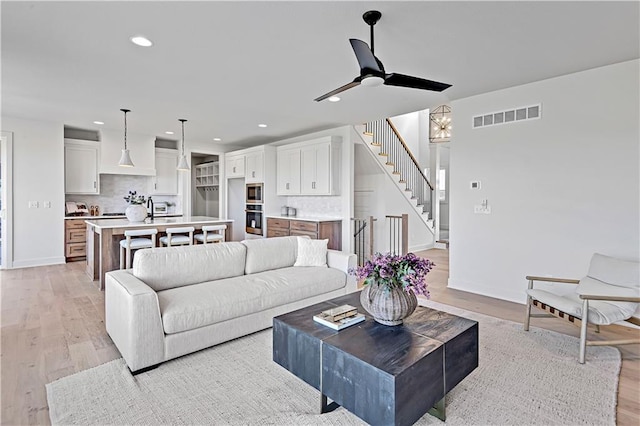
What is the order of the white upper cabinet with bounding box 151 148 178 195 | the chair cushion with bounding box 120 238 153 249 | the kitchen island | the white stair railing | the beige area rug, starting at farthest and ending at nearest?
the white upper cabinet with bounding box 151 148 178 195 < the white stair railing < the chair cushion with bounding box 120 238 153 249 < the kitchen island < the beige area rug

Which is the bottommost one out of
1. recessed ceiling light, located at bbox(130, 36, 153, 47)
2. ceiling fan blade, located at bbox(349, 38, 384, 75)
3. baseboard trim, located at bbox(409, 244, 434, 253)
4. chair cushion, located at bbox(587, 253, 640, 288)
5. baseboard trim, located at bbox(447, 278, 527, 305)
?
baseboard trim, located at bbox(447, 278, 527, 305)

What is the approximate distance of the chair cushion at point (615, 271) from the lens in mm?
2904

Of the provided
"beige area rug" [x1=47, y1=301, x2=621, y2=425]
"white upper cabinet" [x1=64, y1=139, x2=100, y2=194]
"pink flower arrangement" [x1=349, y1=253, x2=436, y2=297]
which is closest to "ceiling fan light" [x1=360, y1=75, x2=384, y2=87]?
"pink flower arrangement" [x1=349, y1=253, x2=436, y2=297]

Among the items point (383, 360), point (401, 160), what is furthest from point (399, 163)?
point (383, 360)

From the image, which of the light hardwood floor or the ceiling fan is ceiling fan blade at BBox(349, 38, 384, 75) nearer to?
the ceiling fan

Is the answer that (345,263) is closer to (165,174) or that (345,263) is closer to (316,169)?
(316,169)

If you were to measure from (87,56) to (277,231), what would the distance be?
450cm

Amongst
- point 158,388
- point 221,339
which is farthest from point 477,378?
point 158,388

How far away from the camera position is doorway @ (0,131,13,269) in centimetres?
567

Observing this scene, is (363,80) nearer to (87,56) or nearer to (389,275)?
(389,275)

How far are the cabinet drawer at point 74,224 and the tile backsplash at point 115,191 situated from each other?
0.82 meters

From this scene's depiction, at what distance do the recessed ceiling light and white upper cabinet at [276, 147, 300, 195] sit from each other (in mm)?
3930

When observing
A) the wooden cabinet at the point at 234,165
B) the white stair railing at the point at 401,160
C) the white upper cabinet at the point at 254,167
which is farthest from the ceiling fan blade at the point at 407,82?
the wooden cabinet at the point at 234,165

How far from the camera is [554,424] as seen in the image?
1.89 metres
